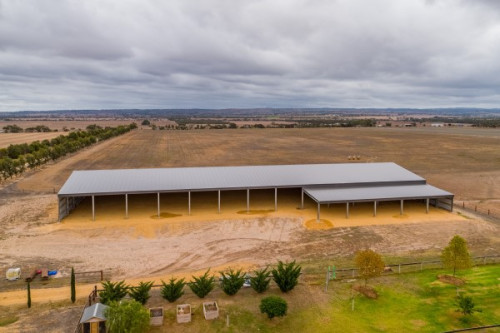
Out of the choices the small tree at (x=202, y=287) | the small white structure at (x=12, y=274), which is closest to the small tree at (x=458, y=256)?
the small tree at (x=202, y=287)

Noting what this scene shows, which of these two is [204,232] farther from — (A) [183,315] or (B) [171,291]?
(A) [183,315]

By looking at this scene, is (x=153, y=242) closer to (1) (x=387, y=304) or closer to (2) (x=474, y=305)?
(1) (x=387, y=304)

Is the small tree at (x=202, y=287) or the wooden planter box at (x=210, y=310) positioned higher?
the small tree at (x=202, y=287)

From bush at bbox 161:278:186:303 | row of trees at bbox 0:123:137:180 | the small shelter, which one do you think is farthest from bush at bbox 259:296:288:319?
row of trees at bbox 0:123:137:180

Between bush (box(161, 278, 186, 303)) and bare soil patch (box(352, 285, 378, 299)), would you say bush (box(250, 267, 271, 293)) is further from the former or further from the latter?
bare soil patch (box(352, 285, 378, 299))

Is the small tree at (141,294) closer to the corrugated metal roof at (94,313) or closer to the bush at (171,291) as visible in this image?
the bush at (171,291)

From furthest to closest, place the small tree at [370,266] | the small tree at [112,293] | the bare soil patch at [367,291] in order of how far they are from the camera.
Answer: the bare soil patch at [367,291] < the small tree at [370,266] < the small tree at [112,293]

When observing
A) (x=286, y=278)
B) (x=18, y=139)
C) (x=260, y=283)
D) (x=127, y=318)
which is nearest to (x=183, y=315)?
(x=127, y=318)
